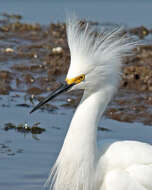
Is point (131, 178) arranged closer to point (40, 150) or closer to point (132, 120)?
point (40, 150)

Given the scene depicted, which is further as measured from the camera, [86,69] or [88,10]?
[88,10]

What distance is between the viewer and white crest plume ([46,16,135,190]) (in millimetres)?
5000

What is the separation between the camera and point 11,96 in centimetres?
850

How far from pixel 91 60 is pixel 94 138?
687 millimetres

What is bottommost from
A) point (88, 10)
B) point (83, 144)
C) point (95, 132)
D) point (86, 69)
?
point (83, 144)

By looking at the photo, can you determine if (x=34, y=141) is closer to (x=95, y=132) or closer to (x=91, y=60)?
(x=95, y=132)

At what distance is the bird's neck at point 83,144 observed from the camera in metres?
5.07

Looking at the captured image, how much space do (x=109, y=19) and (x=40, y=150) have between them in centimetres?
732

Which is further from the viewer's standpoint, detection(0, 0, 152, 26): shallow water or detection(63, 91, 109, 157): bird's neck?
detection(0, 0, 152, 26): shallow water

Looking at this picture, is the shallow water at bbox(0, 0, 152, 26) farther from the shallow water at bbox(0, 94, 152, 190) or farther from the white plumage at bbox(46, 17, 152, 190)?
the white plumage at bbox(46, 17, 152, 190)

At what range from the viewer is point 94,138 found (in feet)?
16.8

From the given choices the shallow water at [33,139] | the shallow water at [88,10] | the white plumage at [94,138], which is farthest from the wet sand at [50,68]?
the white plumage at [94,138]

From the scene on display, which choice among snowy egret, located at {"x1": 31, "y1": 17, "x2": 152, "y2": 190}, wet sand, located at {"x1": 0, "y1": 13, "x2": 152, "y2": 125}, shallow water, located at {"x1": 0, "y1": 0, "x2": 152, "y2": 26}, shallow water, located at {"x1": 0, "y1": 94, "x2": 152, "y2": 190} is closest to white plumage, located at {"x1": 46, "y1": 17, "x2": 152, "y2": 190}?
snowy egret, located at {"x1": 31, "y1": 17, "x2": 152, "y2": 190}

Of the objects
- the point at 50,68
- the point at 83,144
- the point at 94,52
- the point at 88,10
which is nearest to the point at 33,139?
the point at 83,144
